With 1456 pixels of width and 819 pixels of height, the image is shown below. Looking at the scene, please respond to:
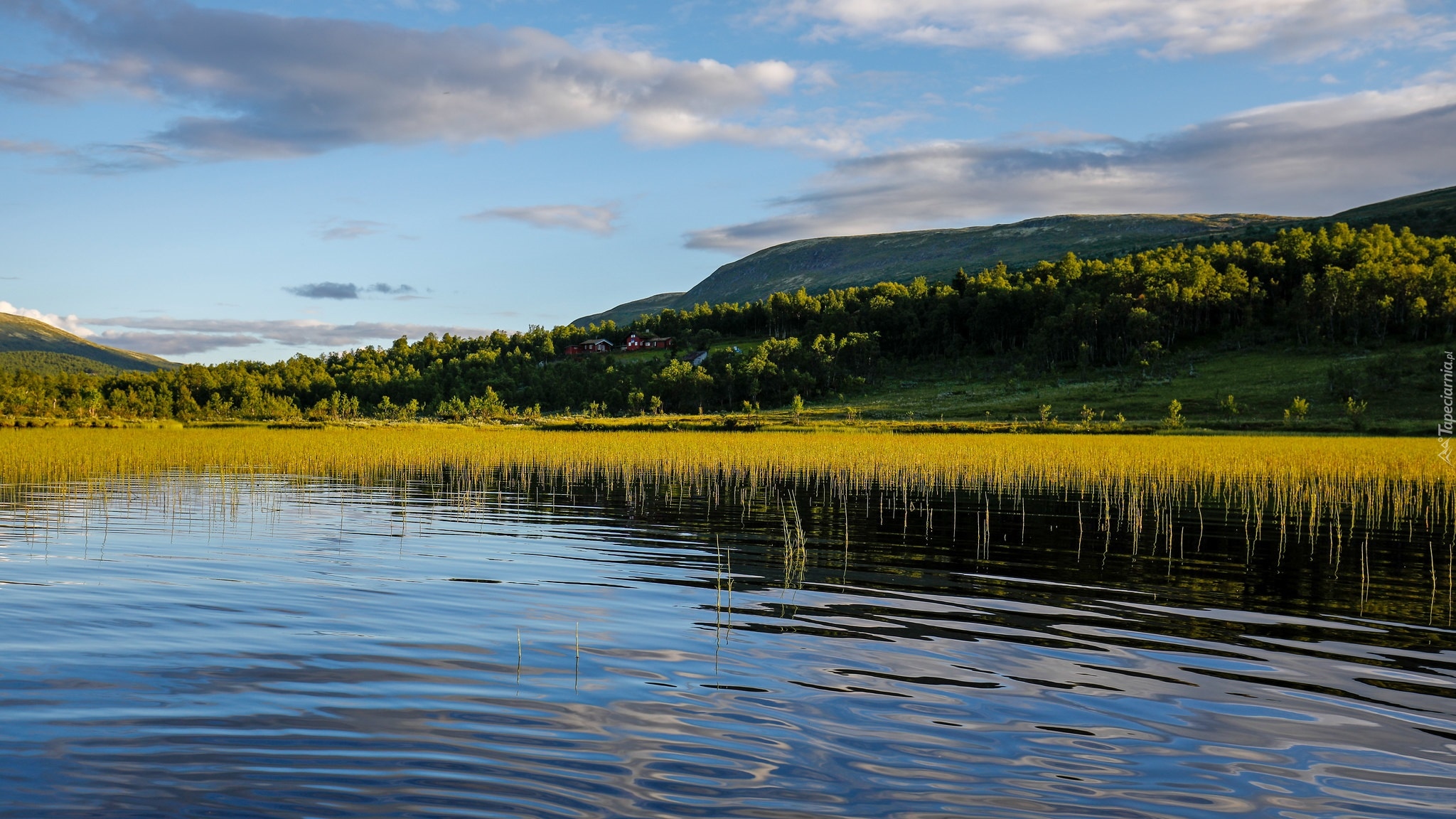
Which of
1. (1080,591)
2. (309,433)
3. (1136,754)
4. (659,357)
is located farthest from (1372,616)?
(659,357)

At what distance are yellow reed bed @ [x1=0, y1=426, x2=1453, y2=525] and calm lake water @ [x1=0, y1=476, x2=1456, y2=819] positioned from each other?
1242 centimetres

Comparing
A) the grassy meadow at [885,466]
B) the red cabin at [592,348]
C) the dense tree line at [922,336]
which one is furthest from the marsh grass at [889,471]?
the red cabin at [592,348]

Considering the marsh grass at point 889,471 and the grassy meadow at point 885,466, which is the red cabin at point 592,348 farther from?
the marsh grass at point 889,471

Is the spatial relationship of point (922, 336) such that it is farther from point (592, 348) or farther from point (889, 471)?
point (889, 471)

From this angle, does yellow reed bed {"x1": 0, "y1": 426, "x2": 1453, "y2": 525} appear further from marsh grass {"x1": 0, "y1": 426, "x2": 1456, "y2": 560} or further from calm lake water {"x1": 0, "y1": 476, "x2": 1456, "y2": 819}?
calm lake water {"x1": 0, "y1": 476, "x2": 1456, "y2": 819}

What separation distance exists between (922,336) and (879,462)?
116996 millimetres

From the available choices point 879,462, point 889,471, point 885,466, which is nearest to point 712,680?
point 889,471

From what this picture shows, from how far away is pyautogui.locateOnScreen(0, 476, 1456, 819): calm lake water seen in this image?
6250mm

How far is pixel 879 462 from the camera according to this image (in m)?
39.6

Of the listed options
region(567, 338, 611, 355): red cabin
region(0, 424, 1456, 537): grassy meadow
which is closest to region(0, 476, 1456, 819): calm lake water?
region(0, 424, 1456, 537): grassy meadow

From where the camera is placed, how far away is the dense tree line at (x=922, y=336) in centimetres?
11781

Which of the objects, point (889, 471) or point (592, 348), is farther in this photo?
point (592, 348)

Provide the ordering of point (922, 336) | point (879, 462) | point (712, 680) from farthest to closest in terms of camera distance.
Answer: point (922, 336) < point (879, 462) < point (712, 680)

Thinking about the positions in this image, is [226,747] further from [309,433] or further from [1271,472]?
[309,433]
